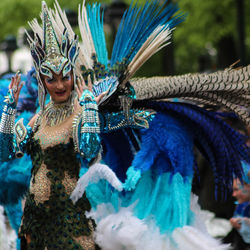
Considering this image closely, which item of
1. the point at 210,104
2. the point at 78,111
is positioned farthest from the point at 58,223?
the point at 210,104

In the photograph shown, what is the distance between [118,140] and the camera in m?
4.34

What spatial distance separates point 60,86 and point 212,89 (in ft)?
3.73

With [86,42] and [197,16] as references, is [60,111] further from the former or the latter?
[197,16]

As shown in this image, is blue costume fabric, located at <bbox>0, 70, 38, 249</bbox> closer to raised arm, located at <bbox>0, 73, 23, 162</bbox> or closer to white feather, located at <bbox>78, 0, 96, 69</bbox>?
white feather, located at <bbox>78, 0, 96, 69</bbox>

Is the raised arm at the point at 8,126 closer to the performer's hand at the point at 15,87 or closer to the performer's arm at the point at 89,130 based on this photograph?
the performer's hand at the point at 15,87

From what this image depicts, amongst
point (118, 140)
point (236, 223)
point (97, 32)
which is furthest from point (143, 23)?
point (236, 223)

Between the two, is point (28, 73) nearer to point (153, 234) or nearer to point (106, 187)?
point (106, 187)

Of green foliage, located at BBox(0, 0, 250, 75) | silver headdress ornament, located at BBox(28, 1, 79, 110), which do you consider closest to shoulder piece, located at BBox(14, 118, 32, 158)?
silver headdress ornament, located at BBox(28, 1, 79, 110)

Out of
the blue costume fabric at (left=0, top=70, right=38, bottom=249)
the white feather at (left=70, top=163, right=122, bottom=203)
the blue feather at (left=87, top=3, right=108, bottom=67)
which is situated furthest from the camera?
the blue costume fabric at (left=0, top=70, right=38, bottom=249)

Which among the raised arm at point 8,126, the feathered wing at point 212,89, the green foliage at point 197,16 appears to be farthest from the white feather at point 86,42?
the green foliage at point 197,16

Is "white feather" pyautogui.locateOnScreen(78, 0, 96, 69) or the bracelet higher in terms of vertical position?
"white feather" pyautogui.locateOnScreen(78, 0, 96, 69)

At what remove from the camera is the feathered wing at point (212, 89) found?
4031 mm

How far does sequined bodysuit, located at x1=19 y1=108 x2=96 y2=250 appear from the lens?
3477mm

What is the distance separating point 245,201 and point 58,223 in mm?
2186
